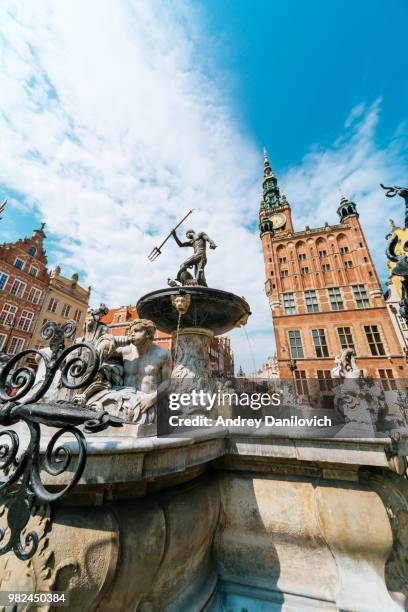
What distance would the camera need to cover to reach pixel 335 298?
2247cm

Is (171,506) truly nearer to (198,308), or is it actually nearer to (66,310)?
(198,308)

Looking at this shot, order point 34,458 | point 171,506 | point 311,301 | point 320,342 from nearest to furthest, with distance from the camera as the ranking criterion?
point 34,458 < point 171,506 < point 320,342 < point 311,301

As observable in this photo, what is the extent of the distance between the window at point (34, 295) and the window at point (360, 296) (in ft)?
102

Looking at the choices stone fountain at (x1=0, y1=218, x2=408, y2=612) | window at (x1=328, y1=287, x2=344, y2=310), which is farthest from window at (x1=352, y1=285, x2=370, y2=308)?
stone fountain at (x1=0, y1=218, x2=408, y2=612)

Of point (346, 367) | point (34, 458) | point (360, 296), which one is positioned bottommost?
point (34, 458)

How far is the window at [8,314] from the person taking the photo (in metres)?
22.0

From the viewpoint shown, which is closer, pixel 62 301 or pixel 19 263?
pixel 19 263

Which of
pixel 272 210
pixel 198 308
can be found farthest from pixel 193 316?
pixel 272 210

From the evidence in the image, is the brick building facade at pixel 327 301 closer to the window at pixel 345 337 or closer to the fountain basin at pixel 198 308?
the window at pixel 345 337

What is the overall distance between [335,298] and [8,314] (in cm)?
3015

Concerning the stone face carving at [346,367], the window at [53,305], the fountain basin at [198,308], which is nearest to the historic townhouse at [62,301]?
the window at [53,305]

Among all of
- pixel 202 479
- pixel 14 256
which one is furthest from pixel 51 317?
pixel 202 479

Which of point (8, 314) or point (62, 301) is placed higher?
point (62, 301)

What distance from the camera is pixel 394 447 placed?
71.2 inches
